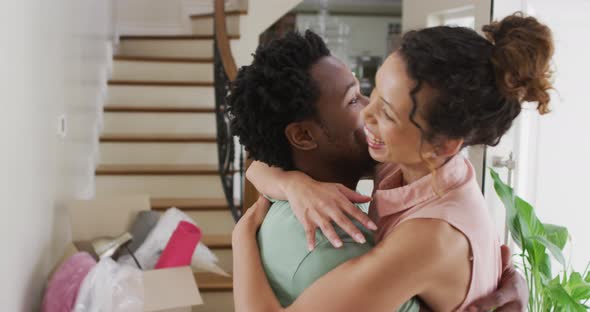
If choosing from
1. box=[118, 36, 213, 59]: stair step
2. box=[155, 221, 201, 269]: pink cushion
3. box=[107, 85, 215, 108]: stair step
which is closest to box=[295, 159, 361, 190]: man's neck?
box=[155, 221, 201, 269]: pink cushion

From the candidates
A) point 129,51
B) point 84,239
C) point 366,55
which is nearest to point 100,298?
point 84,239

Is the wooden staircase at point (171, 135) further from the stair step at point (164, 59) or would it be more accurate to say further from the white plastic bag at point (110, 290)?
the white plastic bag at point (110, 290)

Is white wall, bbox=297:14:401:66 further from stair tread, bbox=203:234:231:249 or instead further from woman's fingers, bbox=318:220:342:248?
woman's fingers, bbox=318:220:342:248

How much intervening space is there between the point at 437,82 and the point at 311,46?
13.4 inches

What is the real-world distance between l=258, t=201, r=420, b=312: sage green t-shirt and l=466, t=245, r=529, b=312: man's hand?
92mm

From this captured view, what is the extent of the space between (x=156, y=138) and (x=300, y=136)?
3.94m

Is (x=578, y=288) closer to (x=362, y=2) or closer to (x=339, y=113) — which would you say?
(x=339, y=113)

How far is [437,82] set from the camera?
2.72ft

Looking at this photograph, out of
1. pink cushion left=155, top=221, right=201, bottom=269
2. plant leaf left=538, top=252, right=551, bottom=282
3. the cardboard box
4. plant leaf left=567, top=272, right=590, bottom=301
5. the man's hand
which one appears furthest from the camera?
pink cushion left=155, top=221, right=201, bottom=269

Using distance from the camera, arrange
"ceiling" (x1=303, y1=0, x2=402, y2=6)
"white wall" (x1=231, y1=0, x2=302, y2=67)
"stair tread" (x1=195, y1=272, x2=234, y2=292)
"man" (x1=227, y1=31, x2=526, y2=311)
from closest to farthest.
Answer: "man" (x1=227, y1=31, x2=526, y2=311) < "stair tread" (x1=195, y1=272, x2=234, y2=292) < "white wall" (x1=231, y1=0, x2=302, y2=67) < "ceiling" (x1=303, y1=0, x2=402, y2=6)

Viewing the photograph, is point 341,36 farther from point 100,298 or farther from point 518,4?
point 100,298

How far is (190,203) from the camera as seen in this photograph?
4.46m

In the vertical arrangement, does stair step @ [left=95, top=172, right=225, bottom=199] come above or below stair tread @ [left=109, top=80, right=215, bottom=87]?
Result: below

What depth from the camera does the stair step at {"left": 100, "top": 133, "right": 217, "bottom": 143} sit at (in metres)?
4.89
